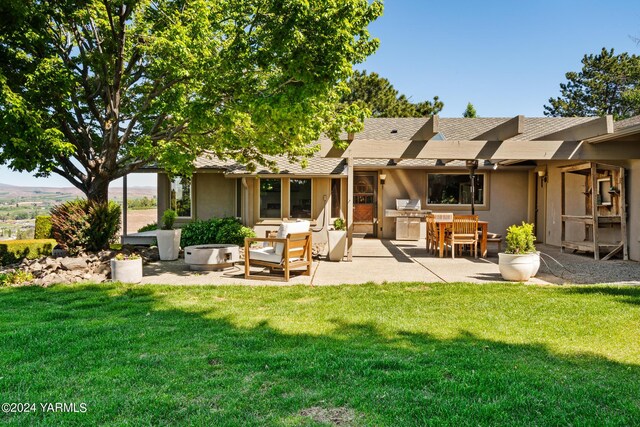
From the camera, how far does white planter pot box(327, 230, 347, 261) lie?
31.8 ft

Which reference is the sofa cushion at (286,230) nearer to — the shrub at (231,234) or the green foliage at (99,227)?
the shrub at (231,234)

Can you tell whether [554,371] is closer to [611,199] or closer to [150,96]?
[150,96]

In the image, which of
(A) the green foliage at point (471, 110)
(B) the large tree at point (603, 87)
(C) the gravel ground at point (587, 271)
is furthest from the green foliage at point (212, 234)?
(B) the large tree at point (603, 87)

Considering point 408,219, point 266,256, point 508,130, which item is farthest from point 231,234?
point 508,130

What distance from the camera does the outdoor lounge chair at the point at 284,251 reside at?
7527mm

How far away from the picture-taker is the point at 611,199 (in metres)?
10.9

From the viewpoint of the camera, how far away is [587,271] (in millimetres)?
8039

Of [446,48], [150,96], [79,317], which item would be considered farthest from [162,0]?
[446,48]

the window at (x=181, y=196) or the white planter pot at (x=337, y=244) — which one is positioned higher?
the window at (x=181, y=196)

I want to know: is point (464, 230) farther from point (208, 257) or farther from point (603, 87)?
point (603, 87)

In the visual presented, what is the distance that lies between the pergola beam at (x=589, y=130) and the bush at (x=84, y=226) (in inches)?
439

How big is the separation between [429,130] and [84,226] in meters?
8.20

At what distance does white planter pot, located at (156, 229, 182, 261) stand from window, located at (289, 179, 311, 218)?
4786mm

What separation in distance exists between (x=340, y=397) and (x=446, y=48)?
1774cm
